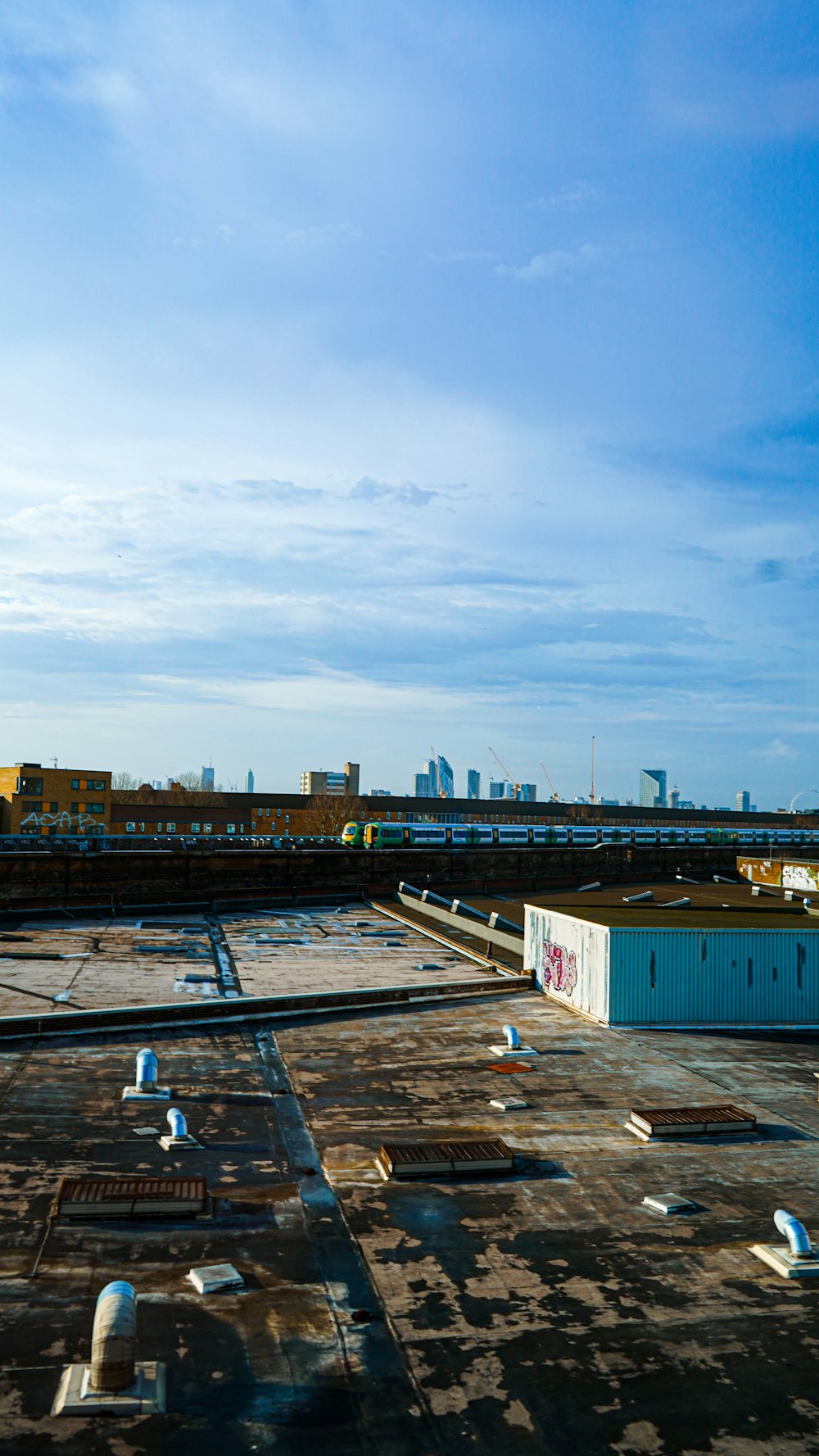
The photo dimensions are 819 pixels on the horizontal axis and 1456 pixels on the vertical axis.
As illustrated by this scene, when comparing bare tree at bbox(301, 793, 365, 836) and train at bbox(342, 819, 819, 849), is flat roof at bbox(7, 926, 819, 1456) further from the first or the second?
bare tree at bbox(301, 793, 365, 836)

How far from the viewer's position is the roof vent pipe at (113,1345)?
10320mm

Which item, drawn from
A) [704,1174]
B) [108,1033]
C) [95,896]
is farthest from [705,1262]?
[95,896]

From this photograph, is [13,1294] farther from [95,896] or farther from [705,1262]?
[95,896]

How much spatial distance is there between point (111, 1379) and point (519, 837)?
95.3 metres

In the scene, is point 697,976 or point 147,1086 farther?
point 697,976

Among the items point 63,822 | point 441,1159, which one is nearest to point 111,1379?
point 441,1159

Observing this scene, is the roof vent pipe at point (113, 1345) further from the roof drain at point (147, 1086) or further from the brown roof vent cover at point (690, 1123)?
the brown roof vent cover at point (690, 1123)

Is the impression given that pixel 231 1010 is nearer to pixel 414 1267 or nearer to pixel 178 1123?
pixel 178 1123

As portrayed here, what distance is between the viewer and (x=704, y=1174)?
17.8 meters

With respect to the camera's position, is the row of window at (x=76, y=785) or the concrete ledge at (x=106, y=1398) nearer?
the concrete ledge at (x=106, y=1398)

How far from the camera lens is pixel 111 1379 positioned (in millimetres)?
10367

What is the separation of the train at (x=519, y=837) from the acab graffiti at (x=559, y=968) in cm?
4292

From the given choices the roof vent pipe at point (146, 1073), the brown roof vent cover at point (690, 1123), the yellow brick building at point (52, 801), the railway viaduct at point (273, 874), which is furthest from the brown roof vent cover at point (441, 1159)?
the yellow brick building at point (52, 801)

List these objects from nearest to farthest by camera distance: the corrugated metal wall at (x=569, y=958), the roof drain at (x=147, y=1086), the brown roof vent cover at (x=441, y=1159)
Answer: the brown roof vent cover at (x=441, y=1159) < the roof drain at (x=147, y=1086) < the corrugated metal wall at (x=569, y=958)
